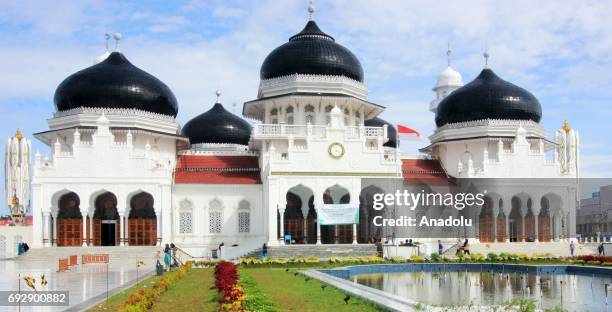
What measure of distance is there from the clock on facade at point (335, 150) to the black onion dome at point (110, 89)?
1096 centimetres

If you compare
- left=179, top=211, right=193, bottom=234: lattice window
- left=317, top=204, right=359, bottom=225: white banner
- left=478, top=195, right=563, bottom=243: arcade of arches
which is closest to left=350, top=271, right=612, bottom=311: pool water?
left=317, top=204, right=359, bottom=225: white banner

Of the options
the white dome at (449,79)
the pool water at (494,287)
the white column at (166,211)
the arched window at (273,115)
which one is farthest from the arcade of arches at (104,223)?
the white dome at (449,79)

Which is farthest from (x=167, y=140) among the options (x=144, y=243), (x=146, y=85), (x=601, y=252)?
(x=601, y=252)

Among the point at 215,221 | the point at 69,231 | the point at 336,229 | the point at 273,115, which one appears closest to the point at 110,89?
the point at 69,231

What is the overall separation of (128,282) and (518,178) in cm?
2756

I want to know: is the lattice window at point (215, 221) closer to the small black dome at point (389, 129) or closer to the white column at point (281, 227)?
the white column at point (281, 227)

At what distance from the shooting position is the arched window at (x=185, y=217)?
40.8 m

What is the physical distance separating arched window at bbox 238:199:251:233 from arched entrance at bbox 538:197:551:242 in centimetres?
1750

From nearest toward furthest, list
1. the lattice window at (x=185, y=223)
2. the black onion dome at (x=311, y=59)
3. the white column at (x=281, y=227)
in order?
the white column at (x=281, y=227) < the lattice window at (x=185, y=223) < the black onion dome at (x=311, y=59)

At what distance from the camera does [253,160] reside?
44562 millimetres

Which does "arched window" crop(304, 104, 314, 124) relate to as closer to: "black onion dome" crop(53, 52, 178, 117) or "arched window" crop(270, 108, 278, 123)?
"arched window" crop(270, 108, 278, 123)

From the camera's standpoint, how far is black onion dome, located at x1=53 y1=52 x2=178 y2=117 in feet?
136

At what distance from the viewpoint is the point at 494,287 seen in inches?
828

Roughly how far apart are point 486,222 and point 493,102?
25.2ft
